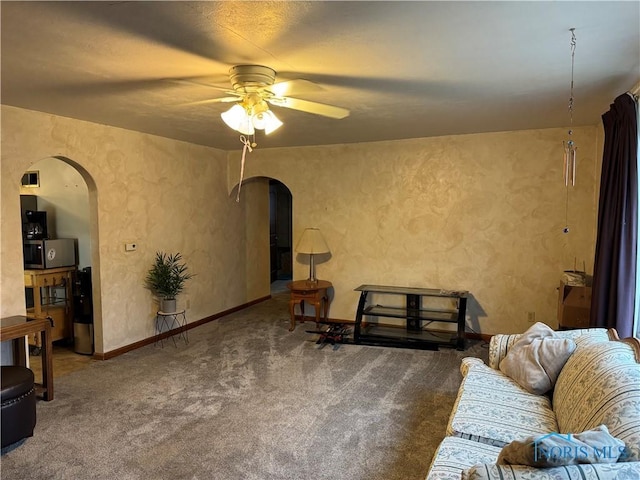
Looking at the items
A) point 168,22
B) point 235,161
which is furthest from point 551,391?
point 235,161

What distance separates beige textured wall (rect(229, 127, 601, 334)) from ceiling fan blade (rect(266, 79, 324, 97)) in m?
2.52

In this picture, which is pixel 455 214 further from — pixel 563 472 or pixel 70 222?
pixel 70 222

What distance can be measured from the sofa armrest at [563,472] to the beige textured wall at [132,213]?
12.5 feet

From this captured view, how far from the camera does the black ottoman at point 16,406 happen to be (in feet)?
8.84

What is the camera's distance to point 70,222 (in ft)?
17.1

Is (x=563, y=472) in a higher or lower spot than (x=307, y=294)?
higher

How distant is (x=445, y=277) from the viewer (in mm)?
5281

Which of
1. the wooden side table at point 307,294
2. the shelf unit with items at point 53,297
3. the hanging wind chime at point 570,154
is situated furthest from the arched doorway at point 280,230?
the hanging wind chime at point 570,154

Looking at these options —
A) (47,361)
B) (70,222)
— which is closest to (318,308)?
(47,361)

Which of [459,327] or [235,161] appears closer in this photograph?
[459,327]

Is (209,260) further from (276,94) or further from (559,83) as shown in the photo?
(559,83)

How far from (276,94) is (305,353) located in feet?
9.15

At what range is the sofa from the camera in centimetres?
129

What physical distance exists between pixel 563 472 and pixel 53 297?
5.43m
